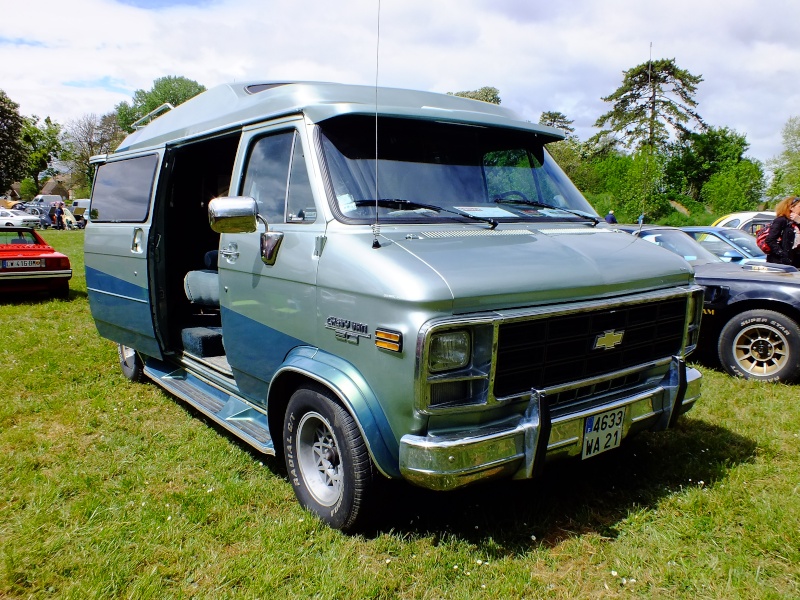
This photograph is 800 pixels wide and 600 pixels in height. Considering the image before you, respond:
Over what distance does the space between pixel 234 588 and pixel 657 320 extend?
2.71m

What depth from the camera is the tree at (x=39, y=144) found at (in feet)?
174

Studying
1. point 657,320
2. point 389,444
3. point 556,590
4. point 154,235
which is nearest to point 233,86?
point 154,235

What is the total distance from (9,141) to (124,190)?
171ft

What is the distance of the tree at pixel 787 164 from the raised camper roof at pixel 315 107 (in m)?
43.6

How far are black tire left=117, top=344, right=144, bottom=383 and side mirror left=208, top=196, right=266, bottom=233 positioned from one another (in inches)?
128

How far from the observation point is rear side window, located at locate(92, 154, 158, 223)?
5.44m

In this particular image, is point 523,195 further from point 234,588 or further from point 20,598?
point 20,598

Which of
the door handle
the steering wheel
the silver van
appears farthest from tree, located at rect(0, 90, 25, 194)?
the steering wheel

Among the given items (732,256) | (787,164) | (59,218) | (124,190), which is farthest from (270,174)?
(787,164)

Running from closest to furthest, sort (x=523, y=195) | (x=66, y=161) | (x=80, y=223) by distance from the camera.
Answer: (x=523, y=195)
(x=80, y=223)
(x=66, y=161)

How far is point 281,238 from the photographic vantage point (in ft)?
12.1

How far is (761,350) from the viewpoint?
6.24 meters

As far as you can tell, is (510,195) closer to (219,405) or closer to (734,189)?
(219,405)

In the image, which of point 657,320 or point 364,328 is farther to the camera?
point 657,320
